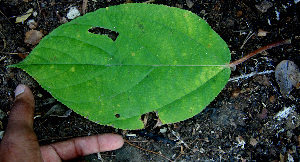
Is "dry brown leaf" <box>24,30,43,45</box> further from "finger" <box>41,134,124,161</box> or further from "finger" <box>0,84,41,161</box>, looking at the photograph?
"finger" <box>41,134,124,161</box>

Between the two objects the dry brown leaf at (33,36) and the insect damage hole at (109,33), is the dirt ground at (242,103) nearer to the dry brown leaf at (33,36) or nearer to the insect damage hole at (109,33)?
the dry brown leaf at (33,36)

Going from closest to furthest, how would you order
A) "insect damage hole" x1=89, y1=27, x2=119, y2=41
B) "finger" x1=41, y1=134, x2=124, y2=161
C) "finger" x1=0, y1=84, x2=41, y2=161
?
"finger" x1=0, y1=84, x2=41, y2=161, "insect damage hole" x1=89, y1=27, x2=119, y2=41, "finger" x1=41, y1=134, x2=124, y2=161

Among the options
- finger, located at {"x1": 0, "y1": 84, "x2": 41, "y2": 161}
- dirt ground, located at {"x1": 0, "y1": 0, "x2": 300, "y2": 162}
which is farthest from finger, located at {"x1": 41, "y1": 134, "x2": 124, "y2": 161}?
finger, located at {"x1": 0, "y1": 84, "x2": 41, "y2": 161}

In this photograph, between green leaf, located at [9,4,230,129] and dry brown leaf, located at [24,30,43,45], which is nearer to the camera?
green leaf, located at [9,4,230,129]

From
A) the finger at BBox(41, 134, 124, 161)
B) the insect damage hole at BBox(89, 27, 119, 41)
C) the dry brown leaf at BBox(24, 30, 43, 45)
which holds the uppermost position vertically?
the dry brown leaf at BBox(24, 30, 43, 45)

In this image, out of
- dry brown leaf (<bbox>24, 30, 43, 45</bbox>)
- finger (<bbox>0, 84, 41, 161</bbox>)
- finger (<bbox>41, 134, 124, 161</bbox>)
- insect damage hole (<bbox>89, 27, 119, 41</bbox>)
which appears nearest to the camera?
finger (<bbox>0, 84, 41, 161</bbox>)

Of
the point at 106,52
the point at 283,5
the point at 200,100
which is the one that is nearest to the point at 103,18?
the point at 106,52

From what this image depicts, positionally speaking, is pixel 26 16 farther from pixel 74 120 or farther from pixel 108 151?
pixel 108 151
